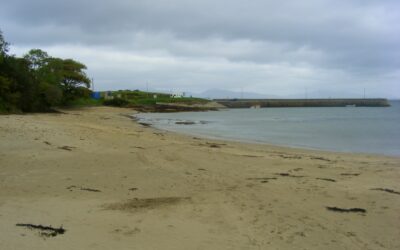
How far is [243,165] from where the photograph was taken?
45.9ft

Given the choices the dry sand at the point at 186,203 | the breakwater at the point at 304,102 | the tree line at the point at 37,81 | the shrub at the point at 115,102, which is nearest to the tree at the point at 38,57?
the tree line at the point at 37,81

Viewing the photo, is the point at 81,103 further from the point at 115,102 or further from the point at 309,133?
the point at 309,133

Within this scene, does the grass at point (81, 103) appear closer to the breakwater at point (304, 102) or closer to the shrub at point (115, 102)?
the shrub at point (115, 102)

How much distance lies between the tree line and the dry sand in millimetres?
32798

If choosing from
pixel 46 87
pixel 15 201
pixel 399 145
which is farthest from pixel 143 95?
pixel 15 201

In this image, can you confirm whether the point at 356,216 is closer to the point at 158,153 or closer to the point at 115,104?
the point at 158,153

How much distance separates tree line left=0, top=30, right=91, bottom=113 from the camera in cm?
4516

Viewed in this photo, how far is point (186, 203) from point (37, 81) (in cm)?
5240

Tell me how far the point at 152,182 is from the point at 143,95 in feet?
389

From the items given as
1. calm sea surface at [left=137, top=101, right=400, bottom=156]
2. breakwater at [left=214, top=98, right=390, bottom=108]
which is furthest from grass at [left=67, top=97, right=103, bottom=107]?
breakwater at [left=214, top=98, right=390, bottom=108]

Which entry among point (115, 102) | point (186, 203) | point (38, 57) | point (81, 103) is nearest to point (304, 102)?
point (115, 102)

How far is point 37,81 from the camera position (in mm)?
55750

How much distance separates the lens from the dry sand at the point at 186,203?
629 centimetres

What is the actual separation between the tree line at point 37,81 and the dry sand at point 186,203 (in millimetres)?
32798
